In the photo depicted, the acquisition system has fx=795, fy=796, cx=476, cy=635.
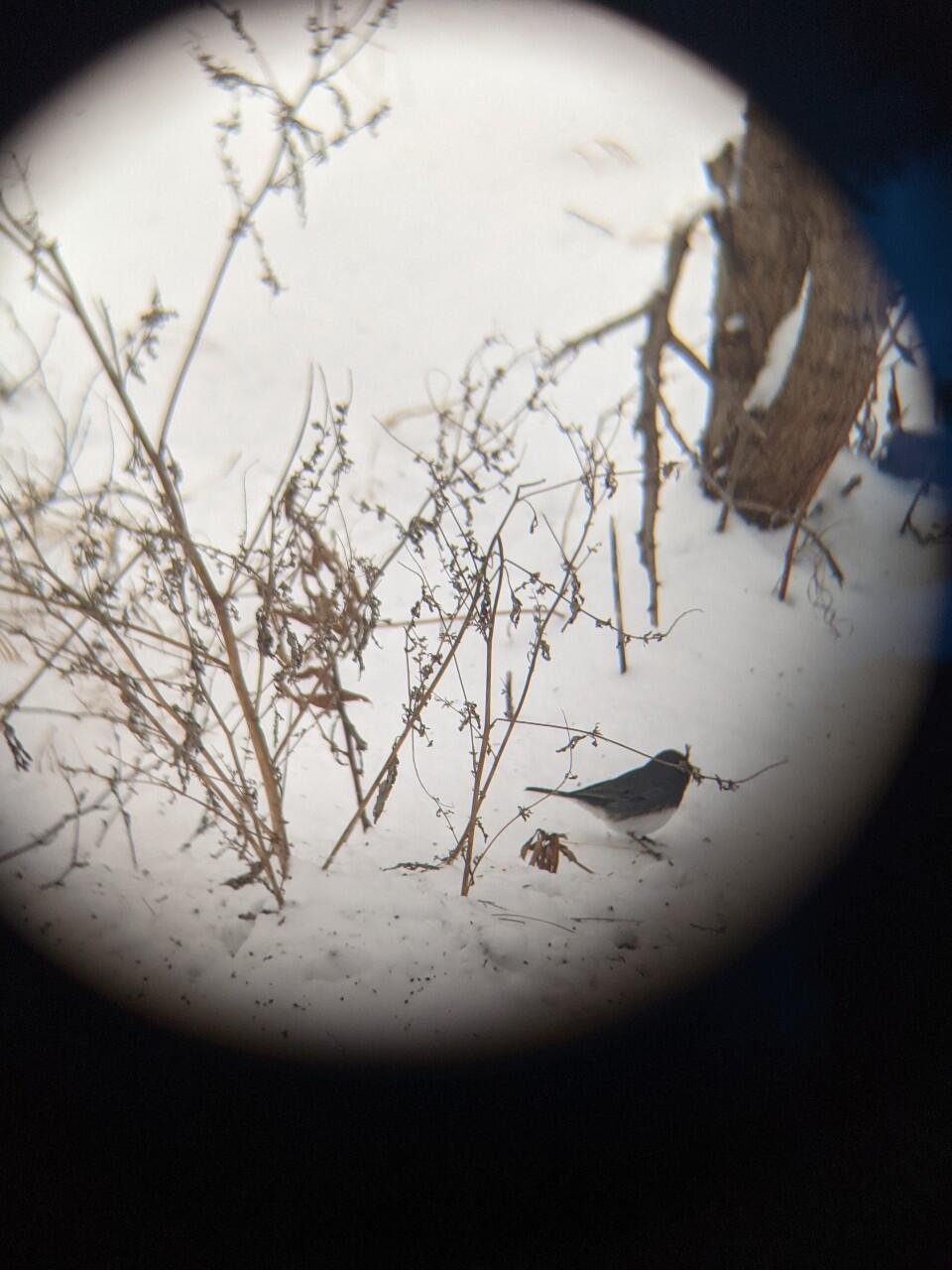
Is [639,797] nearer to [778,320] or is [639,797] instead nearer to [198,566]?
[198,566]

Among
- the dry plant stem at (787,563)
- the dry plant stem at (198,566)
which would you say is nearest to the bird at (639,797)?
the dry plant stem at (198,566)

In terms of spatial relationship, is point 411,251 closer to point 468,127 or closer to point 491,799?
point 468,127

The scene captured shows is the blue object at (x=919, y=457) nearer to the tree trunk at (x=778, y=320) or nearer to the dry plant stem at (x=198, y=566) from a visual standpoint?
the tree trunk at (x=778, y=320)

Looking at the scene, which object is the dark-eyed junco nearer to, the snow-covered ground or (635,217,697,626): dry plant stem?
the snow-covered ground

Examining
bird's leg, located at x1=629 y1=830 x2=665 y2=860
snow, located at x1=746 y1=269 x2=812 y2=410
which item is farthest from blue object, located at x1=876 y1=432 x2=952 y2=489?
bird's leg, located at x1=629 y1=830 x2=665 y2=860

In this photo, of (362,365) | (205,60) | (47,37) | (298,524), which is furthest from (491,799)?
(362,365)

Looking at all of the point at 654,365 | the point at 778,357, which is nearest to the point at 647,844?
the point at 654,365
